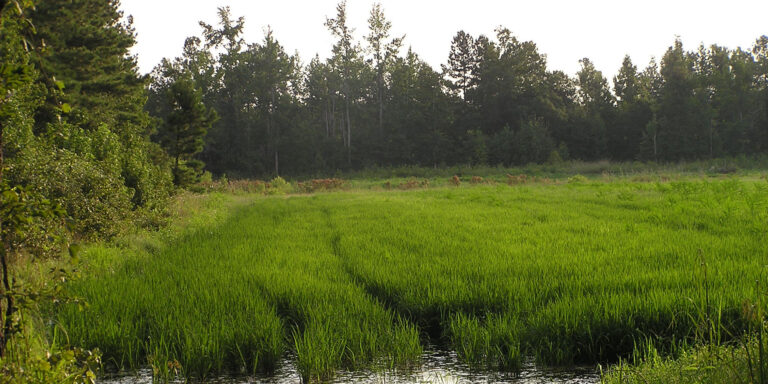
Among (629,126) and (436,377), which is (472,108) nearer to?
(629,126)

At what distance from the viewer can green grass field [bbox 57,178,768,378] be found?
200 inches

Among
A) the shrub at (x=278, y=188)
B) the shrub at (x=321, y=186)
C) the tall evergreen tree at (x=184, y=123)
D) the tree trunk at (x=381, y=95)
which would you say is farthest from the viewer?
the tree trunk at (x=381, y=95)

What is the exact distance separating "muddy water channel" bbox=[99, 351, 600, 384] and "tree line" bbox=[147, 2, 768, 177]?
50.9m

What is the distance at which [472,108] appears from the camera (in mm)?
64562

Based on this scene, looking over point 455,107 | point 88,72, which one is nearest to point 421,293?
point 88,72

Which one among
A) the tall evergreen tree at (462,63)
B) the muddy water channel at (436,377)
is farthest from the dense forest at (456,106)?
the muddy water channel at (436,377)

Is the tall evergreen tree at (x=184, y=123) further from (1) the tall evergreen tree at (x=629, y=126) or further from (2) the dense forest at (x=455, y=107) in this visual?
(1) the tall evergreen tree at (x=629, y=126)

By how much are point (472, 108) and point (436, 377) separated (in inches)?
2440

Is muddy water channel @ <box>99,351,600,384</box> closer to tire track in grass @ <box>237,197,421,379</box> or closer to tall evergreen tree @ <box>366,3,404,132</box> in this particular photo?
tire track in grass @ <box>237,197,421,379</box>

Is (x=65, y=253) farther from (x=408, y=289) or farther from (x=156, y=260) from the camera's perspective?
(x=408, y=289)

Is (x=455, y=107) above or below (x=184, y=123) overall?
above

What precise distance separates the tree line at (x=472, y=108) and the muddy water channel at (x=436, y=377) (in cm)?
5088

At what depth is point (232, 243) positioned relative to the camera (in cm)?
1136

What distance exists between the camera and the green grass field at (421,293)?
5.08m
